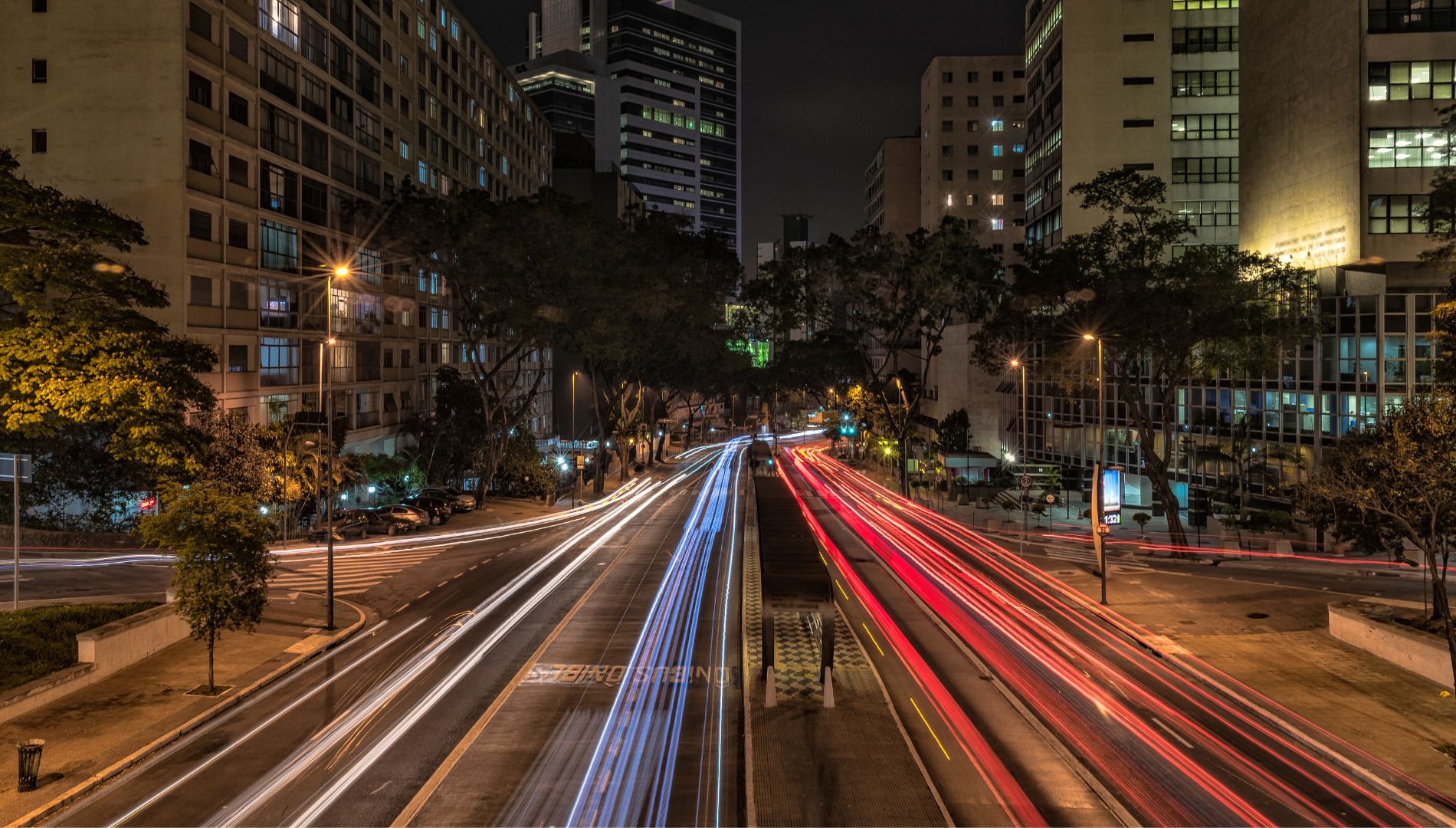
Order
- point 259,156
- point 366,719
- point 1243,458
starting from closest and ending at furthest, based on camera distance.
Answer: point 366,719
point 259,156
point 1243,458

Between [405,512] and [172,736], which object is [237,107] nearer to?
[405,512]

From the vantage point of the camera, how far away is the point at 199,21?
137 ft

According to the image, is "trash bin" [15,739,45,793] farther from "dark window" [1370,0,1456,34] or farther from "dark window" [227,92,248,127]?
"dark window" [1370,0,1456,34]

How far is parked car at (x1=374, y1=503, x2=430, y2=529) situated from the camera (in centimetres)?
4372

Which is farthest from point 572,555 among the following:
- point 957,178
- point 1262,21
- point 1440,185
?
point 957,178

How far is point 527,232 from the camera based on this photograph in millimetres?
48219

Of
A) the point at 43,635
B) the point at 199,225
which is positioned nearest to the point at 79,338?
the point at 43,635

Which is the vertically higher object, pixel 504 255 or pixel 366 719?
pixel 504 255

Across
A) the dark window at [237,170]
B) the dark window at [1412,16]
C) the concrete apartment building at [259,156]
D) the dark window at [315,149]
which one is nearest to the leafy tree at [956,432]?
the dark window at [1412,16]

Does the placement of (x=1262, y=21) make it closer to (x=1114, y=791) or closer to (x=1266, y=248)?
(x=1266, y=248)

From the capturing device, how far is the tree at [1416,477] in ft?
56.6

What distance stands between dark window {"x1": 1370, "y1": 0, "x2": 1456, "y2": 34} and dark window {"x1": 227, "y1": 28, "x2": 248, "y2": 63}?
57.0 m

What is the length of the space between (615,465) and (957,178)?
61919 mm

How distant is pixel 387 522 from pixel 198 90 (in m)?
22.3
